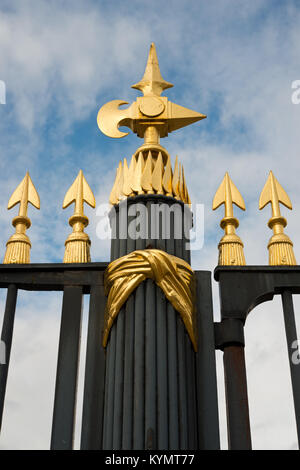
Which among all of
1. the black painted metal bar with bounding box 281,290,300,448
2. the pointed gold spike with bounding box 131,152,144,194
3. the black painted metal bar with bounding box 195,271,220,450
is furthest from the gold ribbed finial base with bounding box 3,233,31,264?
the black painted metal bar with bounding box 281,290,300,448

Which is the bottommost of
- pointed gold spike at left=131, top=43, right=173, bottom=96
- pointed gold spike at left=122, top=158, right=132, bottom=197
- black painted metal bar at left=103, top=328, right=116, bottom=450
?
black painted metal bar at left=103, top=328, right=116, bottom=450

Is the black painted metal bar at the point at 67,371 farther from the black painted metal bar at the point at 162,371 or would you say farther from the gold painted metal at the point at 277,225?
the gold painted metal at the point at 277,225

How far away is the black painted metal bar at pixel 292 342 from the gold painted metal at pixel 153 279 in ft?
3.67

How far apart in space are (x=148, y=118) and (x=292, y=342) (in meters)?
3.56

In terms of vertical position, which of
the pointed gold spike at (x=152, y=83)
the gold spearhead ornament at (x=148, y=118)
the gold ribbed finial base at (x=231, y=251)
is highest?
the pointed gold spike at (x=152, y=83)

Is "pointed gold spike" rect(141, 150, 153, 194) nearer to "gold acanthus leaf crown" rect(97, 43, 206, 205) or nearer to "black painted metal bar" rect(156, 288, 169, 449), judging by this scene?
"gold acanthus leaf crown" rect(97, 43, 206, 205)

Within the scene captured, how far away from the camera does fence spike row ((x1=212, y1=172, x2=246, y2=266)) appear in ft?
25.7

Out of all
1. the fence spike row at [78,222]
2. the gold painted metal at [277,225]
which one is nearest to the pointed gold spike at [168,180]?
the fence spike row at [78,222]

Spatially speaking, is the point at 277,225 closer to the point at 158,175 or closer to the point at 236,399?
the point at 158,175

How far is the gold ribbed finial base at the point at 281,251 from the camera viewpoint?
7.82 meters

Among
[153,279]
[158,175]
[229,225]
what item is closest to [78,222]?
[158,175]

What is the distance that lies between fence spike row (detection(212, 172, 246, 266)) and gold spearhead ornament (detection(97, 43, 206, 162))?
0.93m
